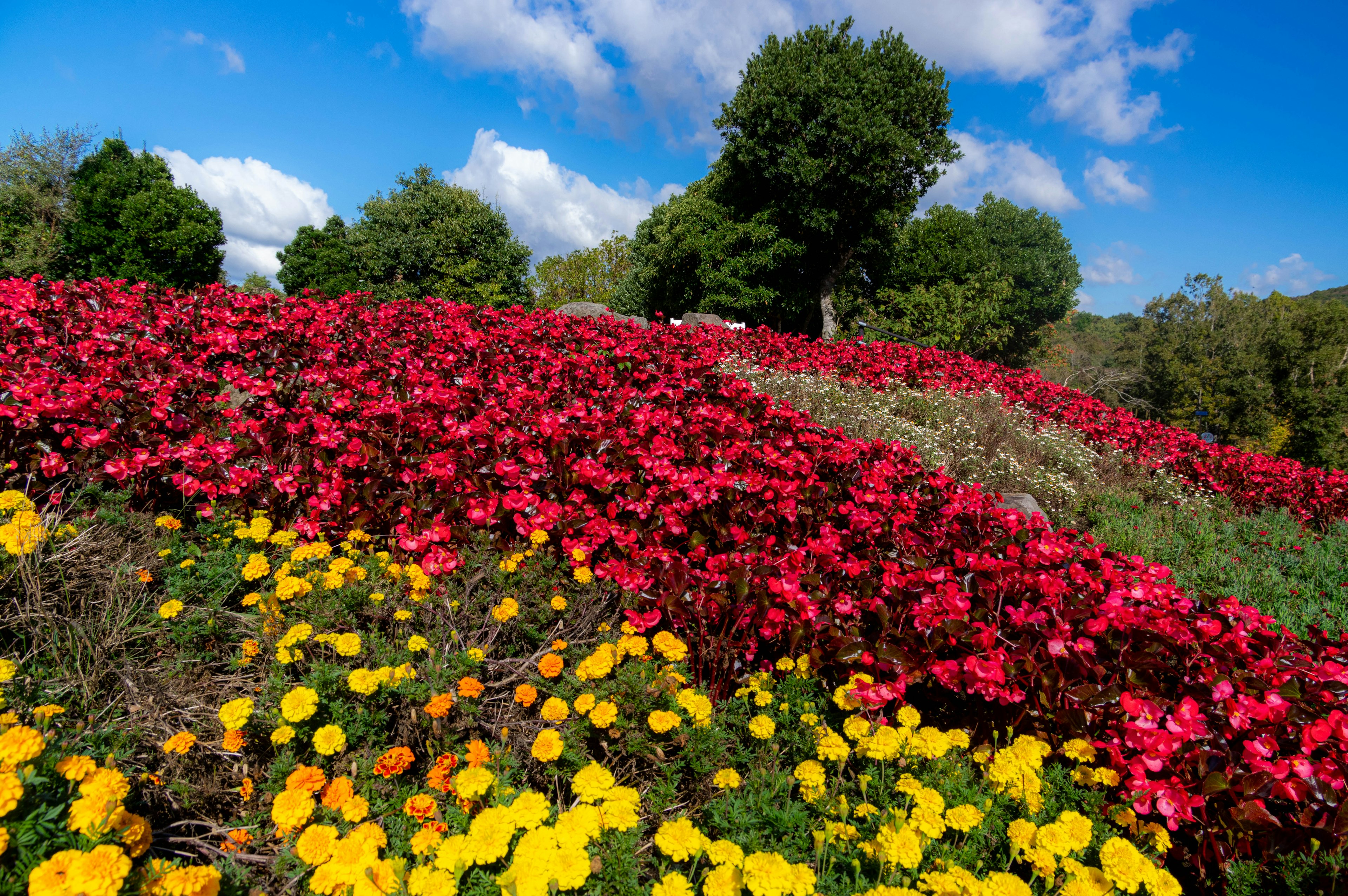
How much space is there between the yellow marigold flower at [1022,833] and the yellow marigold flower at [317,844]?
1457 mm

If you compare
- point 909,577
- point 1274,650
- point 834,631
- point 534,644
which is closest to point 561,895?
point 534,644

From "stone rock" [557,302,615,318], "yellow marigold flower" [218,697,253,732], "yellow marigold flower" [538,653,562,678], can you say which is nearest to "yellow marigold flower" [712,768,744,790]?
"yellow marigold flower" [538,653,562,678]

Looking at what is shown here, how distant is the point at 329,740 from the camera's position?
1.51 m

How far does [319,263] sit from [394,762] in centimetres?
2859

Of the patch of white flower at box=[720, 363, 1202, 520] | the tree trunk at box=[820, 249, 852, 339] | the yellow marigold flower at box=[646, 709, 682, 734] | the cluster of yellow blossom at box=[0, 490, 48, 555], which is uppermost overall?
the tree trunk at box=[820, 249, 852, 339]

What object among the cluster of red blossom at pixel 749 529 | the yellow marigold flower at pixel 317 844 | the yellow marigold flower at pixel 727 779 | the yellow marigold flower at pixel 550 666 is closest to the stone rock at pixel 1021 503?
the cluster of red blossom at pixel 749 529

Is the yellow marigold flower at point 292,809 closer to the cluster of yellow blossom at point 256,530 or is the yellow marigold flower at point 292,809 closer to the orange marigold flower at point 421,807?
the orange marigold flower at point 421,807

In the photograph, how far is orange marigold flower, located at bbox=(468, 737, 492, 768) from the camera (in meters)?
1.53

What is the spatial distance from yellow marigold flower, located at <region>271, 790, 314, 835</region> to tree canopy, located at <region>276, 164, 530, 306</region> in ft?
72.0

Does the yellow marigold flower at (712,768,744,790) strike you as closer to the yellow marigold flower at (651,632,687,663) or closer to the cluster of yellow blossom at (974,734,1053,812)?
the yellow marigold flower at (651,632,687,663)

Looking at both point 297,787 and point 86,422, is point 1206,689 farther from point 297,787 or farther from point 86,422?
point 86,422

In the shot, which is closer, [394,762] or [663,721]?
[394,762]

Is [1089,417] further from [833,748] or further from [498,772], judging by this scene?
[498,772]

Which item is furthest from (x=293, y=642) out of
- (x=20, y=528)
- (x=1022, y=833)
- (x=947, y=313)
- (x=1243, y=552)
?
(x=947, y=313)
